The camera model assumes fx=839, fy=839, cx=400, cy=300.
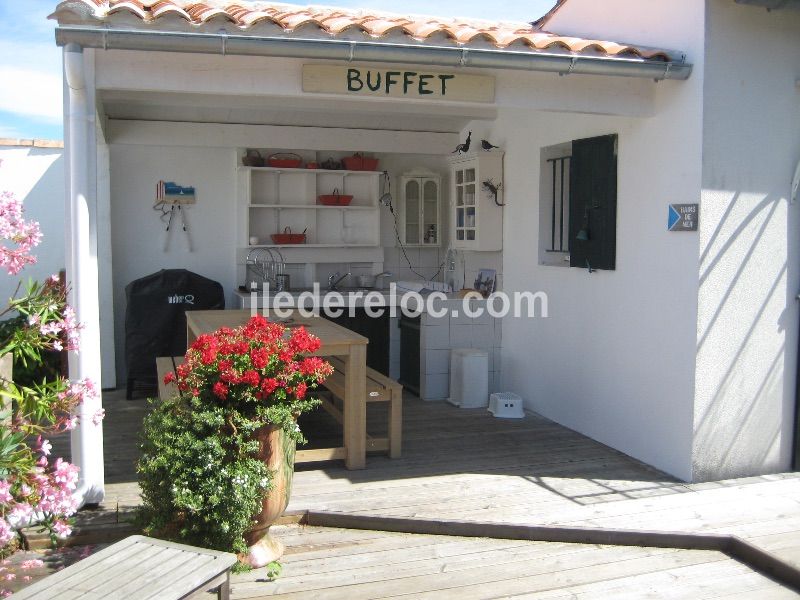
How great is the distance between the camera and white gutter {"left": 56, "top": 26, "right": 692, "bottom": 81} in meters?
4.50

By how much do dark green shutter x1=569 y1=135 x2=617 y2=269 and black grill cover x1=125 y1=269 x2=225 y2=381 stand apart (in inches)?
145

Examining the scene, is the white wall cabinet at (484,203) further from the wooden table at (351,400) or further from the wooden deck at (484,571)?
the wooden deck at (484,571)

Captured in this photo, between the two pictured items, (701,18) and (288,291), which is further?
(288,291)

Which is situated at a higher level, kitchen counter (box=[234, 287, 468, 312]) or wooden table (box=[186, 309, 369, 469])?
kitchen counter (box=[234, 287, 468, 312])

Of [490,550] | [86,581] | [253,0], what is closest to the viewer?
[86,581]

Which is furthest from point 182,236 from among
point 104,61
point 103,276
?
point 104,61

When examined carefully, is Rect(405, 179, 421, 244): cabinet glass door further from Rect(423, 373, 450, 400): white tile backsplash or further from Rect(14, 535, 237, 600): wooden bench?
Rect(14, 535, 237, 600): wooden bench

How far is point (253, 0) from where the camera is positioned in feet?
24.7

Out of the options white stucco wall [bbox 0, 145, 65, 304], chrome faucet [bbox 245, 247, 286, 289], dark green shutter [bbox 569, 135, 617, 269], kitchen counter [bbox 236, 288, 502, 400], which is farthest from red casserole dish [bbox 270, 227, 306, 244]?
dark green shutter [bbox 569, 135, 617, 269]

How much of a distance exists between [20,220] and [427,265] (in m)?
6.25

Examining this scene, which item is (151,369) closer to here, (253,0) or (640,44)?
(253,0)

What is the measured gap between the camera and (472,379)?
7.68m

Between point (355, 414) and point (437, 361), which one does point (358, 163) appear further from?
point (355, 414)

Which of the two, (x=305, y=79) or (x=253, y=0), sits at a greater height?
(x=253, y=0)
